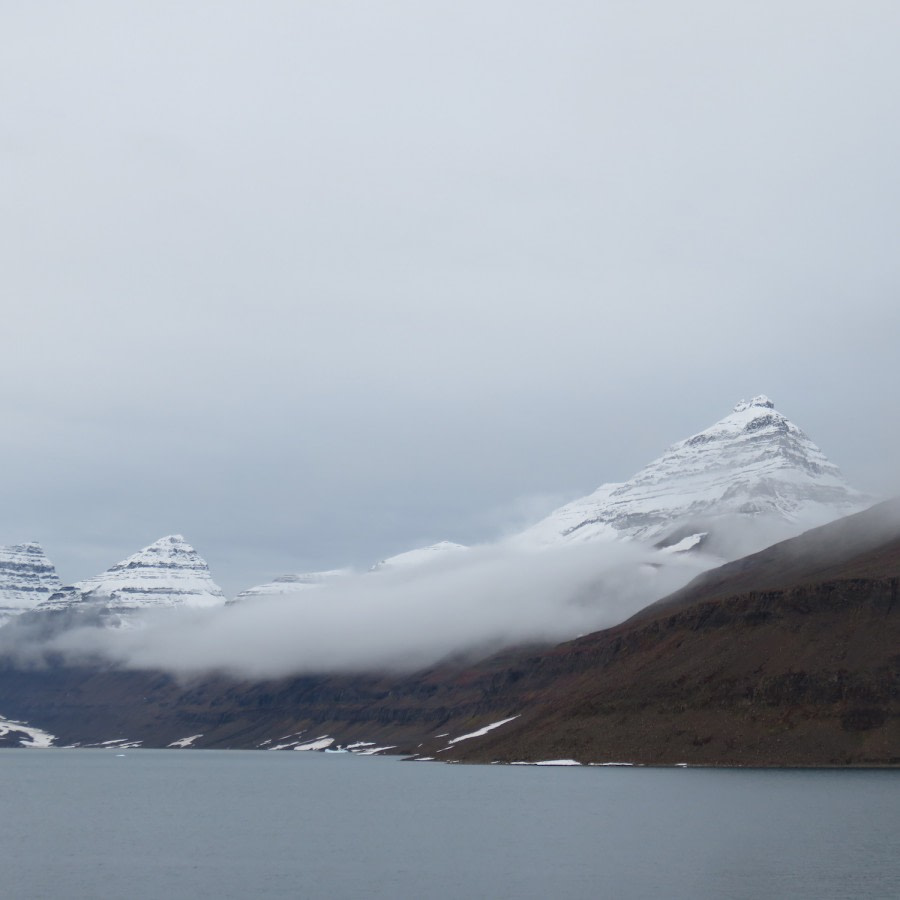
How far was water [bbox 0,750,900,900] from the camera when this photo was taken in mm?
76062

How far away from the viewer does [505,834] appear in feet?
343

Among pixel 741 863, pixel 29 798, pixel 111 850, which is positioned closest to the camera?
pixel 741 863

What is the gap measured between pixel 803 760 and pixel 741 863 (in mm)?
103294

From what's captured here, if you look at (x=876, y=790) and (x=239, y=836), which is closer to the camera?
(x=239, y=836)

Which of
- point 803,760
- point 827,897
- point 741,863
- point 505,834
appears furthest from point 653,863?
point 803,760

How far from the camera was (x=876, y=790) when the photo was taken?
13425cm

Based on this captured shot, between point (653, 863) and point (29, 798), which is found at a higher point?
point (29, 798)

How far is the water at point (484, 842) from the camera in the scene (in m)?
76.1

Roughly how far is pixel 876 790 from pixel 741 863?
5883cm

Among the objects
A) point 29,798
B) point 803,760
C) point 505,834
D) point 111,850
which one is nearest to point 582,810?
point 505,834

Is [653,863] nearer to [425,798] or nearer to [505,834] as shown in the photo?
[505,834]

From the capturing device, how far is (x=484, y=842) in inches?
3917

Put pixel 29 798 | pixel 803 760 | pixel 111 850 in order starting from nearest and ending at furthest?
1. pixel 111 850
2. pixel 29 798
3. pixel 803 760

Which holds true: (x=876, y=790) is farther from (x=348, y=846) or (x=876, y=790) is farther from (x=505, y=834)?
(x=348, y=846)
